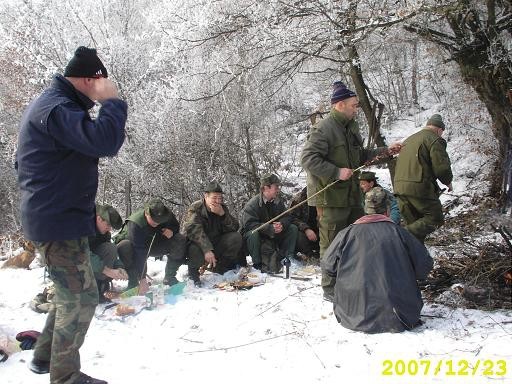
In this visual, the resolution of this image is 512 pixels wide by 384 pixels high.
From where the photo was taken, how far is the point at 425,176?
4980 millimetres

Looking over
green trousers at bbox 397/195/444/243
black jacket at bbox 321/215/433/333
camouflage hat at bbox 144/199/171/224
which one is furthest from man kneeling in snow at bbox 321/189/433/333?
camouflage hat at bbox 144/199/171/224

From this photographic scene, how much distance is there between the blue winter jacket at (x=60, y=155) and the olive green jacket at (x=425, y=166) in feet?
11.5

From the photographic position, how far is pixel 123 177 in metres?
10.6

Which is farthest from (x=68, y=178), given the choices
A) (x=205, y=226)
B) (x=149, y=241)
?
(x=205, y=226)

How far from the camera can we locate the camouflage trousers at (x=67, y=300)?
255cm

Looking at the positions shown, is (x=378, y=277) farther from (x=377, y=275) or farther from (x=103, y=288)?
(x=103, y=288)

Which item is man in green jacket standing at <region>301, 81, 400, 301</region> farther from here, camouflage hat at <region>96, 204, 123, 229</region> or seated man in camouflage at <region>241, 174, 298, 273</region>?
camouflage hat at <region>96, 204, 123, 229</region>

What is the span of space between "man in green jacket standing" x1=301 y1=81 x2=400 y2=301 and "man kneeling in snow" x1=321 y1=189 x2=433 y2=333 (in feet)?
2.07

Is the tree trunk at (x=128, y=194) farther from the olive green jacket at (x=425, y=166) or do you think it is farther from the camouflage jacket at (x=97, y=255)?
the olive green jacket at (x=425, y=166)

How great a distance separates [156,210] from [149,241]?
426 mm

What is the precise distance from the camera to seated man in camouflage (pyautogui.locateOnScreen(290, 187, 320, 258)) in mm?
6164

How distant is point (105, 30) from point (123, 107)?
34.1 ft

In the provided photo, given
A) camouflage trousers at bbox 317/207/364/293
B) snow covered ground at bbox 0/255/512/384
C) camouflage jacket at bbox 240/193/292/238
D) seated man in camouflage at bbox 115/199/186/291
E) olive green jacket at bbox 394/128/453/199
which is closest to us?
snow covered ground at bbox 0/255/512/384

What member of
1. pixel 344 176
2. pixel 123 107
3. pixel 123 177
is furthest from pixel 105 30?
pixel 123 107
